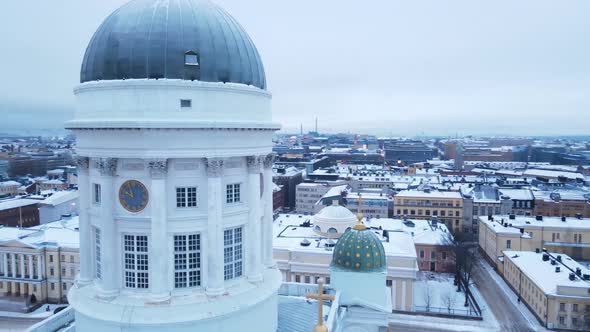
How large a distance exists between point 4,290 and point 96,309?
2356 inches

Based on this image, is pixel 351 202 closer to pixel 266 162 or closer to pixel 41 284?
pixel 41 284

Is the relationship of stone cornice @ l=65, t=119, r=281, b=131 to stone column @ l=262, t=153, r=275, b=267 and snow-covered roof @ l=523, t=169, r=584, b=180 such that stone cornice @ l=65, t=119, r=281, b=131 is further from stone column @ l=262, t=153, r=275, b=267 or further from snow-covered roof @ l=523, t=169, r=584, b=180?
snow-covered roof @ l=523, t=169, r=584, b=180

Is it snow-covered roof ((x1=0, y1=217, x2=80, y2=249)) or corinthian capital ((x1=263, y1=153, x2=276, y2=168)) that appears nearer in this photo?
corinthian capital ((x1=263, y1=153, x2=276, y2=168))

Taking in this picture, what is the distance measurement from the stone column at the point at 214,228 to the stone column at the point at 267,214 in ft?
16.9

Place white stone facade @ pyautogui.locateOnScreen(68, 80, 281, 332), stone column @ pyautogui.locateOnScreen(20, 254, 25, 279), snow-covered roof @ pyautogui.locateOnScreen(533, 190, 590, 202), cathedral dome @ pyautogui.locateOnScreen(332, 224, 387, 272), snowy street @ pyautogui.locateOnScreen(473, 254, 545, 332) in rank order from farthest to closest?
snow-covered roof @ pyautogui.locateOnScreen(533, 190, 590, 202), stone column @ pyautogui.locateOnScreen(20, 254, 25, 279), snowy street @ pyautogui.locateOnScreen(473, 254, 545, 332), cathedral dome @ pyautogui.locateOnScreen(332, 224, 387, 272), white stone facade @ pyautogui.locateOnScreen(68, 80, 281, 332)

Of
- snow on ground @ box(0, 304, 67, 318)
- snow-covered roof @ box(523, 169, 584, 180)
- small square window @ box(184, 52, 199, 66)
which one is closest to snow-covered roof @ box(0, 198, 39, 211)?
snow on ground @ box(0, 304, 67, 318)

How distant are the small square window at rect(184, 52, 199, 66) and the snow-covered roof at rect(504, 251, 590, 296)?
186 feet

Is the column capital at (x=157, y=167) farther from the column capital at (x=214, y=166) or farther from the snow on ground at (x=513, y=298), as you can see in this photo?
the snow on ground at (x=513, y=298)

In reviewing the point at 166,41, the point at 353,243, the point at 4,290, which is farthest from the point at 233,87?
the point at 4,290

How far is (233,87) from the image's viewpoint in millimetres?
25203

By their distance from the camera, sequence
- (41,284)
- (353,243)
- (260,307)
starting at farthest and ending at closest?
1. (41,284)
2. (353,243)
3. (260,307)

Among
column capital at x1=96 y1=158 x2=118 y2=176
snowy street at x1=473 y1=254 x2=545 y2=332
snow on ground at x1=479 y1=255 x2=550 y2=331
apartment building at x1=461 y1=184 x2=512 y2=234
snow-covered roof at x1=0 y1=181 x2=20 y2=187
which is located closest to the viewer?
column capital at x1=96 y1=158 x2=118 y2=176

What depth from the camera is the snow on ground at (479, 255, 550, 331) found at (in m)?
61.8

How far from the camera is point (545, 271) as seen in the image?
66.2 metres
